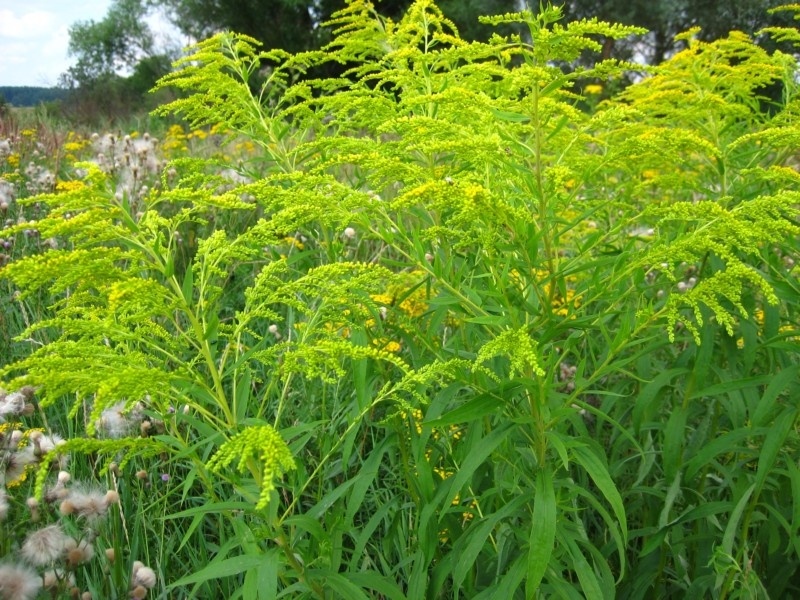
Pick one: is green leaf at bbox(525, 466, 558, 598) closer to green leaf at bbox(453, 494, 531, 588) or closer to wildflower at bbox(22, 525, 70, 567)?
green leaf at bbox(453, 494, 531, 588)

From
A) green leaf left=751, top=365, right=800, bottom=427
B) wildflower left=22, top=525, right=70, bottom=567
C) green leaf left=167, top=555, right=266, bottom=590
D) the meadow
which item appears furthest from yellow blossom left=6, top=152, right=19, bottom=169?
green leaf left=751, top=365, right=800, bottom=427

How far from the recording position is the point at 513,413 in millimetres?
1808

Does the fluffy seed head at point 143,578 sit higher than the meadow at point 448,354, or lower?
lower

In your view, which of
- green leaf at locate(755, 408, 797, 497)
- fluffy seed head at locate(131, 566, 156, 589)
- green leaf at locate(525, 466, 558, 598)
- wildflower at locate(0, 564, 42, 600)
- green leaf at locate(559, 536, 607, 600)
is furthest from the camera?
fluffy seed head at locate(131, 566, 156, 589)

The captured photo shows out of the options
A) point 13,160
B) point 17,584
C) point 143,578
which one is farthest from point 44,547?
point 13,160

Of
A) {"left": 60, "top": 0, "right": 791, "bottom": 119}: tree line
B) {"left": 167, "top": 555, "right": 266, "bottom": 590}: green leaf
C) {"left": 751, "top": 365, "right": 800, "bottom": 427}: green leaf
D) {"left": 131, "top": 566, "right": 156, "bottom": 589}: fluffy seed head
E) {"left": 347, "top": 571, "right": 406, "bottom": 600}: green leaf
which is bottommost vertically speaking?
{"left": 131, "top": 566, "right": 156, "bottom": 589}: fluffy seed head

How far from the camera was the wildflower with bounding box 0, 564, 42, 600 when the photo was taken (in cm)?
209

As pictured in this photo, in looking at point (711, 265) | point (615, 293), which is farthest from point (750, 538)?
point (615, 293)

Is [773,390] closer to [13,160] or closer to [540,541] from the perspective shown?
A: [540,541]

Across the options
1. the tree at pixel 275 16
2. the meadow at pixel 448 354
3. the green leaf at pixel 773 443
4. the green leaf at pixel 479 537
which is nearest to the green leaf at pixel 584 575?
the meadow at pixel 448 354

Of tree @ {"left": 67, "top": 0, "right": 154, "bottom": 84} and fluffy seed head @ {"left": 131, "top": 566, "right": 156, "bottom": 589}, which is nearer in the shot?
fluffy seed head @ {"left": 131, "top": 566, "right": 156, "bottom": 589}

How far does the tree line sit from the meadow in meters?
18.5

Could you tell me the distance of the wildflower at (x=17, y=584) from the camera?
6.86 ft

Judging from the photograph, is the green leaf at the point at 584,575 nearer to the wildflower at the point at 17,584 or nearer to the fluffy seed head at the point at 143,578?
the fluffy seed head at the point at 143,578
